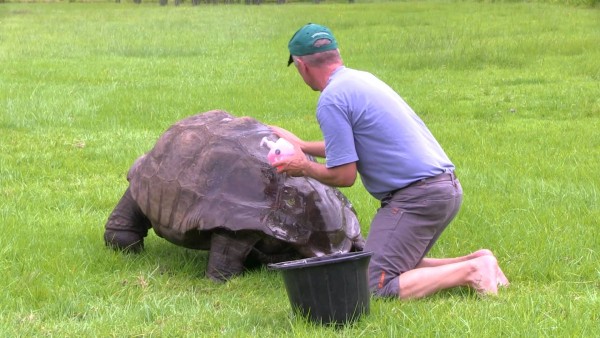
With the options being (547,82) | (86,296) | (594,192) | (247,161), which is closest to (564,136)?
(594,192)

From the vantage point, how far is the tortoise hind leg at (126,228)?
18.7 feet

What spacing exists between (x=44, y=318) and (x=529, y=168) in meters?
5.22

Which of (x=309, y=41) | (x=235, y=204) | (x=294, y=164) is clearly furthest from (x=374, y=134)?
(x=235, y=204)

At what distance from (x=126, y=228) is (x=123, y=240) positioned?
9 cm

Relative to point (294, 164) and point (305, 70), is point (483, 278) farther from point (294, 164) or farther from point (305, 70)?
point (305, 70)

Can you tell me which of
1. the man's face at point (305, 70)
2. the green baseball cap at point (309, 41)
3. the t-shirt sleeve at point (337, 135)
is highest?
the green baseball cap at point (309, 41)

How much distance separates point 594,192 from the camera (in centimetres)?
702

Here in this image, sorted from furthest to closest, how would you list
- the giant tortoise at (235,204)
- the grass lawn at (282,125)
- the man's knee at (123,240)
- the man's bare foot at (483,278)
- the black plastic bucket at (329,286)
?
1. the man's knee at (123,240)
2. the giant tortoise at (235,204)
3. the man's bare foot at (483,278)
4. the grass lawn at (282,125)
5. the black plastic bucket at (329,286)

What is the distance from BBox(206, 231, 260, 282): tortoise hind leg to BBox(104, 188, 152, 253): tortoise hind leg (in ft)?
2.68

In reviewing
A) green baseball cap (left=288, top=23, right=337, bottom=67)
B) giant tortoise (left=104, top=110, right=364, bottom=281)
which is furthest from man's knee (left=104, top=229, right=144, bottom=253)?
green baseball cap (left=288, top=23, right=337, bottom=67)

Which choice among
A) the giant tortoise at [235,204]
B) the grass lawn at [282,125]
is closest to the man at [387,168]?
the grass lawn at [282,125]

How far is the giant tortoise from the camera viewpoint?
505 cm

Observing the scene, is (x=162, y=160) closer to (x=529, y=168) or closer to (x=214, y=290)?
(x=214, y=290)

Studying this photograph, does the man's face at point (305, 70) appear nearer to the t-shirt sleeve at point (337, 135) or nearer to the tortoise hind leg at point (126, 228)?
the t-shirt sleeve at point (337, 135)
